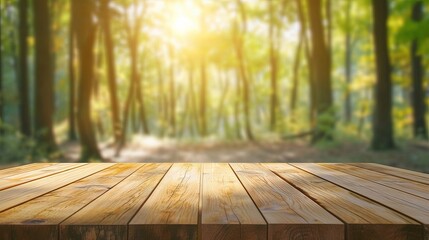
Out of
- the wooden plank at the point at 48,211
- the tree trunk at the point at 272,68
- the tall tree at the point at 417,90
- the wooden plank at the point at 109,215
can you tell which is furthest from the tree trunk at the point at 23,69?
the wooden plank at the point at 109,215

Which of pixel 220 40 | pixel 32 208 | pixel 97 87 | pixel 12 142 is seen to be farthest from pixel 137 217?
pixel 220 40

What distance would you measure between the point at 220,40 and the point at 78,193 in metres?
25.6

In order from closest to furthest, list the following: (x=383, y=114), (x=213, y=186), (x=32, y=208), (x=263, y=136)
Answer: (x=32, y=208), (x=213, y=186), (x=383, y=114), (x=263, y=136)

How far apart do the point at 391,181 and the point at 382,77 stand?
1010 centimetres

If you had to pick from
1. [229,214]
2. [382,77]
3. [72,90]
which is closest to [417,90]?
[382,77]

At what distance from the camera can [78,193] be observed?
1.83 meters

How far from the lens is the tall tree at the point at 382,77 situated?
11.4 meters

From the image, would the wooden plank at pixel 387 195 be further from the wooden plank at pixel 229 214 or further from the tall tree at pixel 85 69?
the tall tree at pixel 85 69

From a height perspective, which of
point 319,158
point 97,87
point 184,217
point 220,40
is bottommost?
point 319,158

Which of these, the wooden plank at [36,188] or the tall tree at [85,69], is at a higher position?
the tall tree at [85,69]

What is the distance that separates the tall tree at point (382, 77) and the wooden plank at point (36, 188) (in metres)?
10.4

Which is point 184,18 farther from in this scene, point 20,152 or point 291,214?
point 291,214

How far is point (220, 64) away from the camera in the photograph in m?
28.7

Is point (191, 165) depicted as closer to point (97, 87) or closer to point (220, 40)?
point (97, 87)
